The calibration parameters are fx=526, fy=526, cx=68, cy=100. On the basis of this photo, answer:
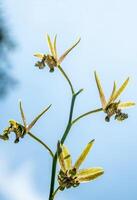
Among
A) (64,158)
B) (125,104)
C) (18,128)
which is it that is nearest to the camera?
(64,158)

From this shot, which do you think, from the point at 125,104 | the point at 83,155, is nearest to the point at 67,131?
the point at 83,155

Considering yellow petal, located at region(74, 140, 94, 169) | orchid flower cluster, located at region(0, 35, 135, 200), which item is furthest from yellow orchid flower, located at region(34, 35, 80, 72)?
yellow petal, located at region(74, 140, 94, 169)

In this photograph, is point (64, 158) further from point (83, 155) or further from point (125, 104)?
point (125, 104)

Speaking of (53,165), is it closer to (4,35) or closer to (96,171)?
(96,171)

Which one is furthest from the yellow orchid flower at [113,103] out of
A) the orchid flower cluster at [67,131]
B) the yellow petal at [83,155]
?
the yellow petal at [83,155]

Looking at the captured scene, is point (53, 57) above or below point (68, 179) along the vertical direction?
above

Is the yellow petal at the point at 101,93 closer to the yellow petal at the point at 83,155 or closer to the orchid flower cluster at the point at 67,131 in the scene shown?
the orchid flower cluster at the point at 67,131

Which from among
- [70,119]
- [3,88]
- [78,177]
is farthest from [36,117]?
[3,88]
